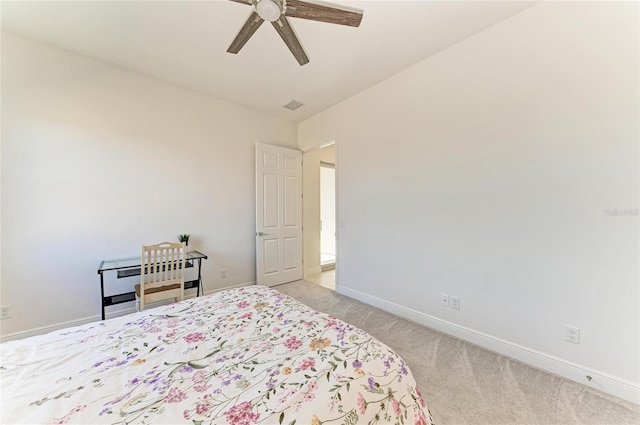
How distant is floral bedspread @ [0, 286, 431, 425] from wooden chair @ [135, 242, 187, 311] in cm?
117

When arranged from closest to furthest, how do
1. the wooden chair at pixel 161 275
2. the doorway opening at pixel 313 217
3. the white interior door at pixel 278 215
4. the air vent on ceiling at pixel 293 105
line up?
the wooden chair at pixel 161 275 < the air vent on ceiling at pixel 293 105 < the white interior door at pixel 278 215 < the doorway opening at pixel 313 217

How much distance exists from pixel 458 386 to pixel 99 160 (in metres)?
3.93

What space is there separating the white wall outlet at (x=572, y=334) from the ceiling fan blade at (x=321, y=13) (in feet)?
8.56

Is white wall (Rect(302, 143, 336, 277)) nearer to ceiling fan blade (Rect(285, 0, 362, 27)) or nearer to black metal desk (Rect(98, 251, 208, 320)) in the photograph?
black metal desk (Rect(98, 251, 208, 320))

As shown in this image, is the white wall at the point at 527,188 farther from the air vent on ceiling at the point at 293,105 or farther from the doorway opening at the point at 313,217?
the doorway opening at the point at 313,217

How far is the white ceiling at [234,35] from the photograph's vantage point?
197 centimetres

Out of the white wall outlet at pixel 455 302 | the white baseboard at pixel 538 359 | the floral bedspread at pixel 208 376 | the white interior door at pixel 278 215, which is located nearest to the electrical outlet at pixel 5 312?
the floral bedspread at pixel 208 376

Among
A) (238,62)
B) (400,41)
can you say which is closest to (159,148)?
(238,62)

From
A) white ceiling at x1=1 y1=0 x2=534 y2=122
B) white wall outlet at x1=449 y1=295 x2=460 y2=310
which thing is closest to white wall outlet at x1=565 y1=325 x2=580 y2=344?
white wall outlet at x1=449 y1=295 x2=460 y2=310

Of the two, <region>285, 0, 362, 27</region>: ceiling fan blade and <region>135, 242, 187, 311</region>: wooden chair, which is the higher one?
<region>285, 0, 362, 27</region>: ceiling fan blade

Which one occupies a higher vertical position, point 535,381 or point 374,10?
point 374,10

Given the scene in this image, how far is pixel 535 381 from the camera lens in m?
1.75

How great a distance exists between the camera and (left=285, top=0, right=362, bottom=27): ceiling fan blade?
1443 mm

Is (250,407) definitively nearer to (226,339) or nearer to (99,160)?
(226,339)
